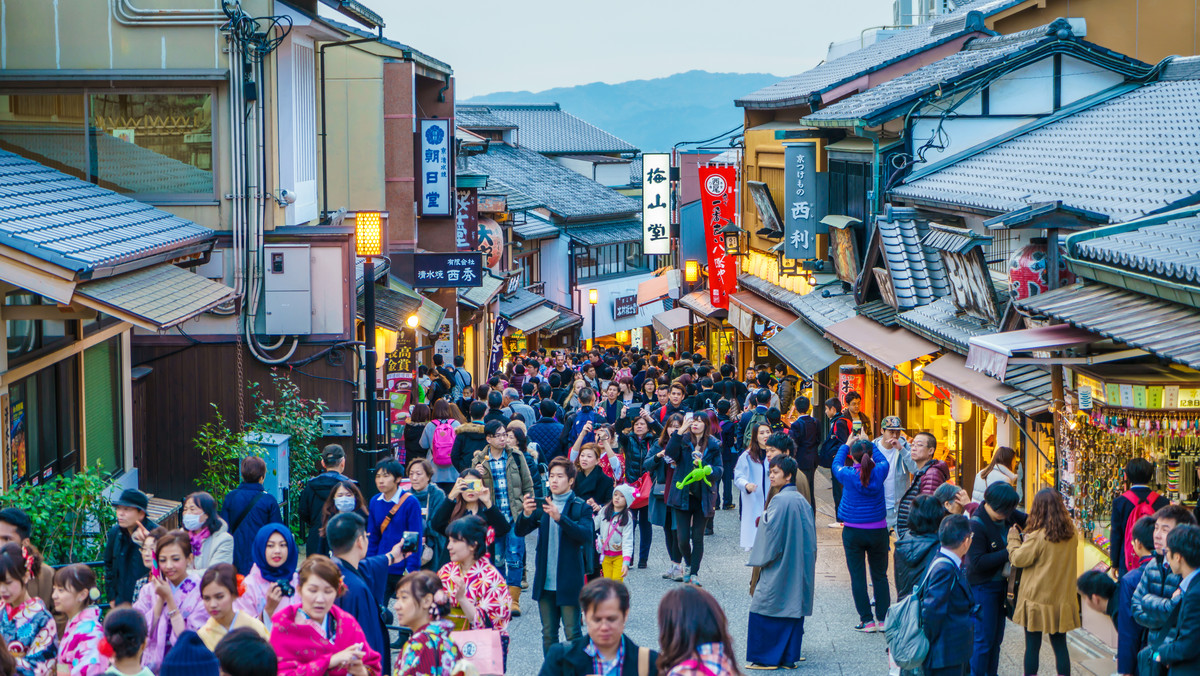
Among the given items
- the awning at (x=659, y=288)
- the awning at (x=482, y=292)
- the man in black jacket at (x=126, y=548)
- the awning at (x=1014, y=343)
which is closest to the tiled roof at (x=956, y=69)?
the awning at (x=1014, y=343)

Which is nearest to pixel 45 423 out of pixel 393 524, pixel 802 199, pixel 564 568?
pixel 393 524

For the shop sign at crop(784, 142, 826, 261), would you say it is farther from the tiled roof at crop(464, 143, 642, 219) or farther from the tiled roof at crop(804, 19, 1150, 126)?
the tiled roof at crop(464, 143, 642, 219)

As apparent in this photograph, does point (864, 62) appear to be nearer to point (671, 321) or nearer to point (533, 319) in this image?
point (671, 321)

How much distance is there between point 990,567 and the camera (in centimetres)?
890

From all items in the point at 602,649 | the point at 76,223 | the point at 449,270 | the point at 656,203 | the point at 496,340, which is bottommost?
the point at 496,340

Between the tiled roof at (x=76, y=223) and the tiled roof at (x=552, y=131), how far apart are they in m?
44.7

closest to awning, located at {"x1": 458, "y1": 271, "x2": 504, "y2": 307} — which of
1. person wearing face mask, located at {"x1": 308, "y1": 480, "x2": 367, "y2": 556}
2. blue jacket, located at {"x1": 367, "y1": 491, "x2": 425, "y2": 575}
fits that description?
blue jacket, located at {"x1": 367, "y1": 491, "x2": 425, "y2": 575}

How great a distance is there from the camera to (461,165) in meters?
32.3

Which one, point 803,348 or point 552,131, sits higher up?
point 552,131

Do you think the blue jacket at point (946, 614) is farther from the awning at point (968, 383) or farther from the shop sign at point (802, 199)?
the shop sign at point (802, 199)

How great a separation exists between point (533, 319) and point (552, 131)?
927 inches

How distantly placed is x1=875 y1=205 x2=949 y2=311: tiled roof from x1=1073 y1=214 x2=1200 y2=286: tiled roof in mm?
5910

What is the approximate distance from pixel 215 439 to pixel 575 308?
3673 centimetres

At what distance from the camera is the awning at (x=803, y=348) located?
1941cm
